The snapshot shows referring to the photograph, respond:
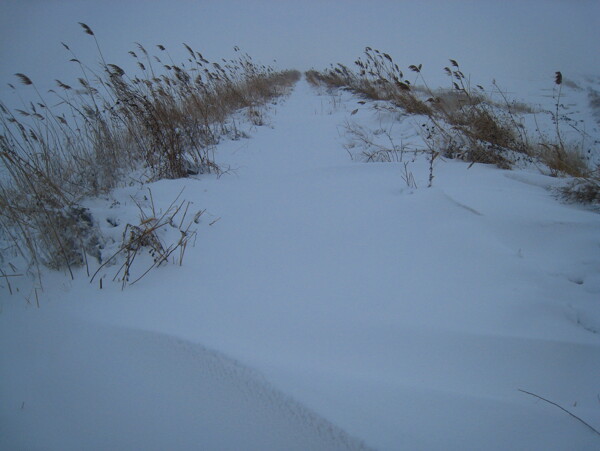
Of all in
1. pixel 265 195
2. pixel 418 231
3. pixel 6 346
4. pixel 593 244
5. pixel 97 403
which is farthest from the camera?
pixel 265 195

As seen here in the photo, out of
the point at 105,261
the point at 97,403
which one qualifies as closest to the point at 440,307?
the point at 97,403

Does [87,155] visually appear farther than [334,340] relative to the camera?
Yes

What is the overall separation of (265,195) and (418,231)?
1.14m

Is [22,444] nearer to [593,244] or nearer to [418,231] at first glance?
[418,231]

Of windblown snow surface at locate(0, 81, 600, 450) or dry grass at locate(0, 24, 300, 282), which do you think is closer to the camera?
windblown snow surface at locate(0, 81, 600, 450)

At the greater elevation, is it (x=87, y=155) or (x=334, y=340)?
(x=87, y=155)

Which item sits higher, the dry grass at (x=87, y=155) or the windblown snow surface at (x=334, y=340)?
the dry grass at (x=87, y=155)

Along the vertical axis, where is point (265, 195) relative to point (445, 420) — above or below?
above

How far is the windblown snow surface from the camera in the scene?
0.66 metres

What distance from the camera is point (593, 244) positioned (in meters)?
1.14

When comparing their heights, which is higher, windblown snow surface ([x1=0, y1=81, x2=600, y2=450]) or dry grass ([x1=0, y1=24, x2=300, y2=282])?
dry grass ([x1=0, y1=24, x2=300, y2=282])

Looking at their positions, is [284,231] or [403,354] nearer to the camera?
[403,354]

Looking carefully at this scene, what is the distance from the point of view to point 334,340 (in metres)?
0.86

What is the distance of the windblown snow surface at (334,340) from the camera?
657 millimetres
